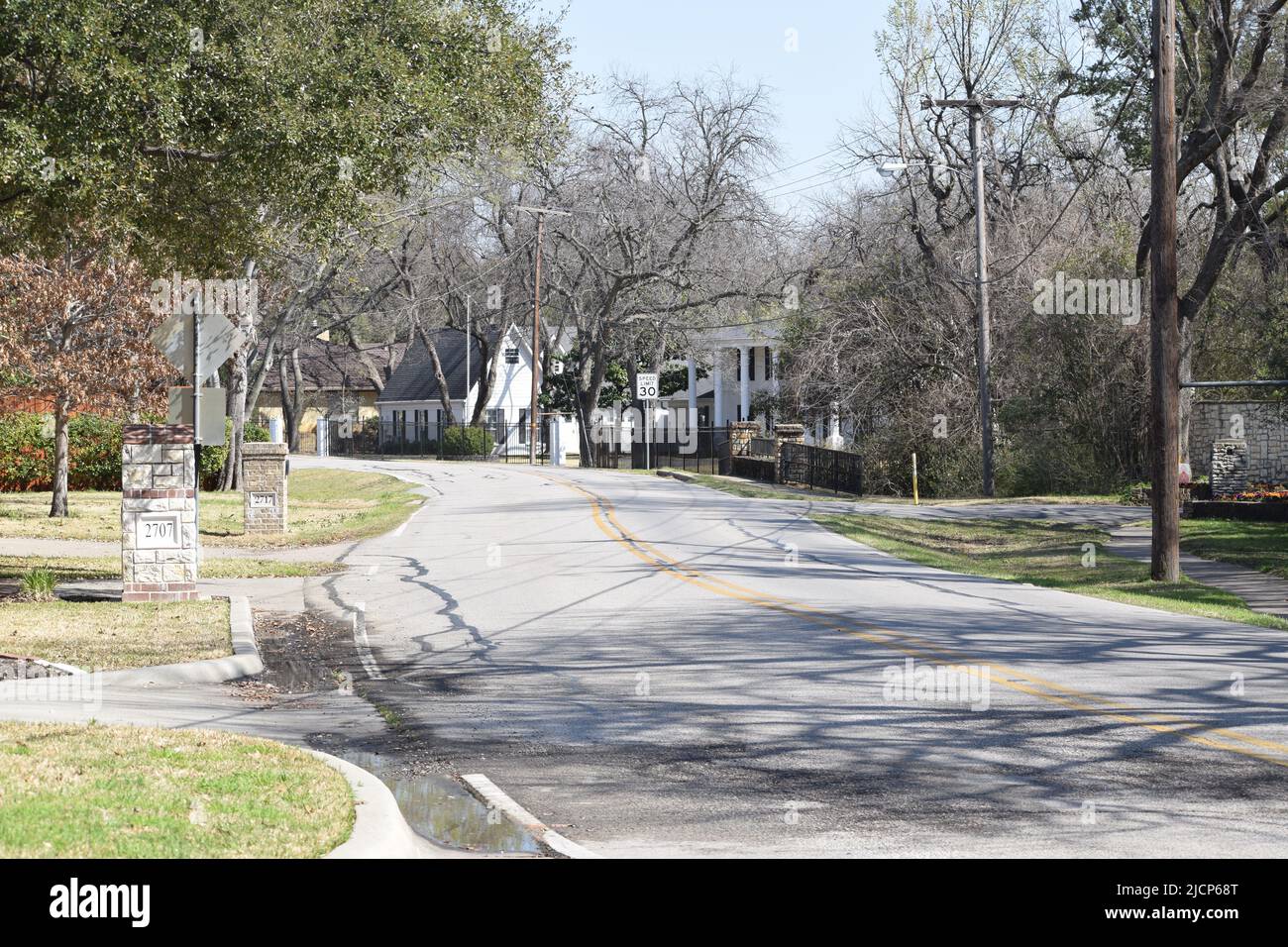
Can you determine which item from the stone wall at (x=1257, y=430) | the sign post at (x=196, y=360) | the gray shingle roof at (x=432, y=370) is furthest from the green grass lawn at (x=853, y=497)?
the gray shingle roof at (x=432, y=370)

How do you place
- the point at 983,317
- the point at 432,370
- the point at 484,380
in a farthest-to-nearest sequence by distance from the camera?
1. the point at 432,370
2. the point at 484,380
3. the point at 983,317

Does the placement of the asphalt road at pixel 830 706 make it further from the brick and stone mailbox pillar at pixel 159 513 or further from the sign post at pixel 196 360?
the sign post at pixel 196 360

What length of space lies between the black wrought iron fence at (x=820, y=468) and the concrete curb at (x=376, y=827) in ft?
103

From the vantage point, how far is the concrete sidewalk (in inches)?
651

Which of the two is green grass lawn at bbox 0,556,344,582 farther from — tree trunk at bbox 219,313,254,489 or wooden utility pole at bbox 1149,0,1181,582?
tree trunk at bbox 219,313,254,489

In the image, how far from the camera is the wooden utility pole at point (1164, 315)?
18.3 metres

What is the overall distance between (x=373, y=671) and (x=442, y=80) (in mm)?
7627

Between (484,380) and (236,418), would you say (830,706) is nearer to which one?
(236,418)

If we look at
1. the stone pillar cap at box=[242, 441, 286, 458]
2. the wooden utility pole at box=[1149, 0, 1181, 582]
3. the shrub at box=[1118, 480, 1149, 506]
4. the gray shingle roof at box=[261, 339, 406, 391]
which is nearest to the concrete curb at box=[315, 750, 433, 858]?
the wooden utility pole at box=[1149, 0, 1181, 582]

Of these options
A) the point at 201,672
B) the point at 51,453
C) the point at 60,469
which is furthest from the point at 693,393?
the point at 201,672

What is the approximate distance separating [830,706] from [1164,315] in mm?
11123

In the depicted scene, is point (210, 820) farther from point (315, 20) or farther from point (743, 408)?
point (743, 408)

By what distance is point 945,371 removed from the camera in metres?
39.9

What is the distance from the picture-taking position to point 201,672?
11.6m
